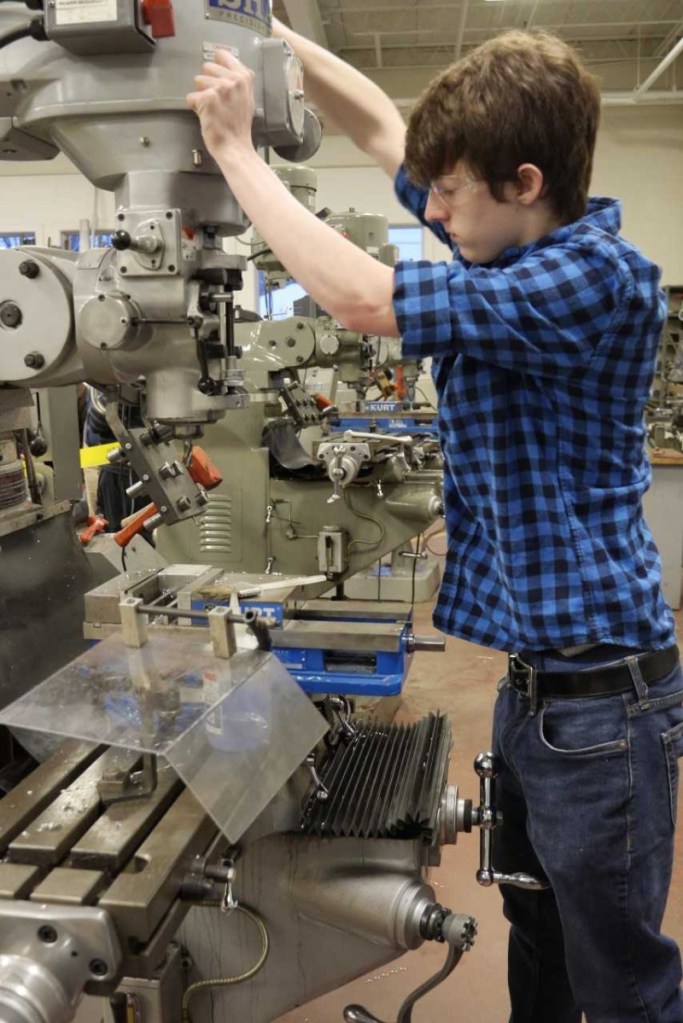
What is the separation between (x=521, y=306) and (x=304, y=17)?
15.1 feet

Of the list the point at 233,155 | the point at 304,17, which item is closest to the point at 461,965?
the point at 233,155

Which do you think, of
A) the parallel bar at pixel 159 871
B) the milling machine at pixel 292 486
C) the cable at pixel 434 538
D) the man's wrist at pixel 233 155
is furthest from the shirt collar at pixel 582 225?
the cable at pixel 434 538

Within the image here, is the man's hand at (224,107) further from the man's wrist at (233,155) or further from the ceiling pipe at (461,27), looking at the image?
the ceiling pipe at (461,27)

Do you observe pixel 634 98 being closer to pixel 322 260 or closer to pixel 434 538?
pixel 434 538

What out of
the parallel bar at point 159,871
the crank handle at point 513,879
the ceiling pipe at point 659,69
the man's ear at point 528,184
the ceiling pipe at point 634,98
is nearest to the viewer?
the parallel bar at point 159,871

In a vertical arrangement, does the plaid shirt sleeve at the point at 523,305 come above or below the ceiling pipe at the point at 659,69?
below

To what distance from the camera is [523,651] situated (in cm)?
96

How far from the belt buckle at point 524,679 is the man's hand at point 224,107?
627mm

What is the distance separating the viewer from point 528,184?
0.84 metres

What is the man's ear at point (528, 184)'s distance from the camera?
83 centimetres

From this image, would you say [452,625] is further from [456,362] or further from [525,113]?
[525,113]

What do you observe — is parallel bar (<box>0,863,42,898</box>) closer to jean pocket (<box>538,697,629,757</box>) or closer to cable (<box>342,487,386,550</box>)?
jean pocket (<box>538,697,629,757</box>)

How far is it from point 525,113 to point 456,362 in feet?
0.80

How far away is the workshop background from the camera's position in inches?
138
